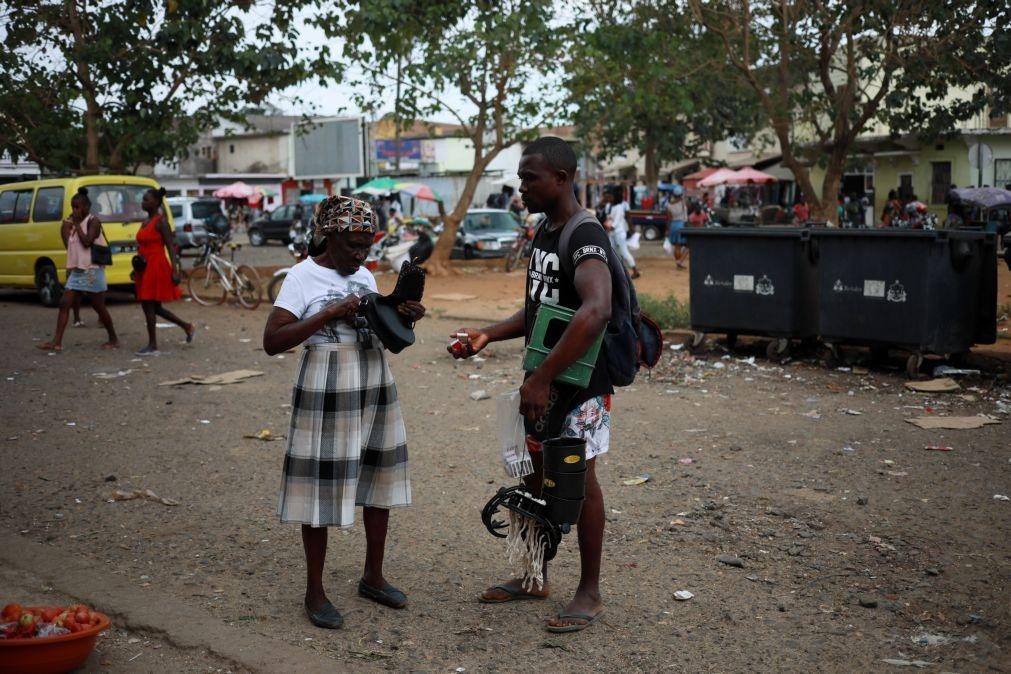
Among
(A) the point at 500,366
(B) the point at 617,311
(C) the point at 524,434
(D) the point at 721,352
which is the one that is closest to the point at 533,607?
(C) the point at 524,434

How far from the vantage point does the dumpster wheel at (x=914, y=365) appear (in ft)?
29.5

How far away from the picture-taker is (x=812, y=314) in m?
9.85

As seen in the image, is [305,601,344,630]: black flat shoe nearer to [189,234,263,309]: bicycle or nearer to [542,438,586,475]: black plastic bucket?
[542,438,586,475]: black plastic bucket

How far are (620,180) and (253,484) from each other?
168ft

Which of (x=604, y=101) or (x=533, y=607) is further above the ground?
(x=604, y=101)

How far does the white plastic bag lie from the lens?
4.06 metres

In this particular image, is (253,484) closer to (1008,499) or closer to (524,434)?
(524,434)

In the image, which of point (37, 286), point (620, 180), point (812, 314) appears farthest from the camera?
point (620, 180)

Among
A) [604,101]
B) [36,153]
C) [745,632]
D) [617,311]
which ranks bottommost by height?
[745,632]

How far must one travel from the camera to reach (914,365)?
8.99 meters

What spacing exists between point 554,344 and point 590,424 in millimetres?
338

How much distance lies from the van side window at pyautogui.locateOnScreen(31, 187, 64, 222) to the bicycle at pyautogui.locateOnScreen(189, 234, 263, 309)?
6.84 ft

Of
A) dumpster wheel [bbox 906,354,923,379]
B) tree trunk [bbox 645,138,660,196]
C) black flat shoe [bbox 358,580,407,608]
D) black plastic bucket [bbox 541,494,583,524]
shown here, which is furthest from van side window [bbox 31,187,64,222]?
tree trunk [bbox 645,138,660,196]

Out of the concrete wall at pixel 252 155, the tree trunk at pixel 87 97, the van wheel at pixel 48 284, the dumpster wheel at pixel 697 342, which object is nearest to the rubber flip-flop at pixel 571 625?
the dumpster wheel at pixel 697 342
